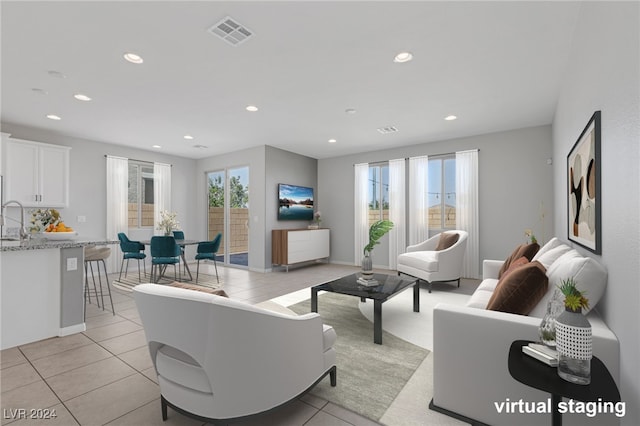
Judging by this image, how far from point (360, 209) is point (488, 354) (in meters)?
5.50

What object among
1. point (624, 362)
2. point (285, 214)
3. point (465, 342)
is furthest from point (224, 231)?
point (624, 362)

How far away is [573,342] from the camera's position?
3.67ft

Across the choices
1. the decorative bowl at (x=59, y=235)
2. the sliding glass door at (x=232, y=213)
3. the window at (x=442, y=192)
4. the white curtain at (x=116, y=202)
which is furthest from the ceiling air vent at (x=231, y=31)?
the white curtain at (x=116, y=202)

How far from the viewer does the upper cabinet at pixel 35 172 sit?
486cm

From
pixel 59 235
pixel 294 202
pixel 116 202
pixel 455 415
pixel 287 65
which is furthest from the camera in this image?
pixel 294 202

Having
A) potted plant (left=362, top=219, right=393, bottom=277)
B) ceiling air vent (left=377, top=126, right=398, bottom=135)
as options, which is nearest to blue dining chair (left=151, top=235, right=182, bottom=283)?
potted plant (left=362, top=219, right=393, bottom=277)

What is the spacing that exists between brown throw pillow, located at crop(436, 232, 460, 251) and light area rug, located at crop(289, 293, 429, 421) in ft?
7.96

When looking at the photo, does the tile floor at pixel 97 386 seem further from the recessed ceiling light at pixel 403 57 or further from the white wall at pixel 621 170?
the recessed ceiling light at pixel 403 57

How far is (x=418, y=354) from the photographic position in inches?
102

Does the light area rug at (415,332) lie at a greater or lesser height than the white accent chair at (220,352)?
lesser

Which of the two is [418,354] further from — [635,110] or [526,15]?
[526,15]

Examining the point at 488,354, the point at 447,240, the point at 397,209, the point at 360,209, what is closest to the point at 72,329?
the point at 488,354

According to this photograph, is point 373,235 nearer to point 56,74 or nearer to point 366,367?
point 366,367

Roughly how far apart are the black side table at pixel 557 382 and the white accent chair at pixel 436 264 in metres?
3.51
